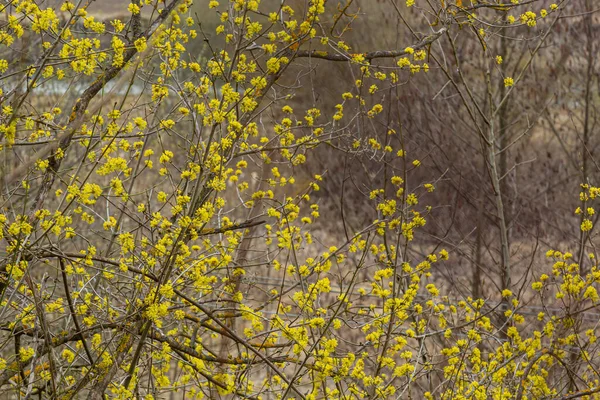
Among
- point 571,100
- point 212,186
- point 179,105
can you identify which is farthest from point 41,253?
point 571,100

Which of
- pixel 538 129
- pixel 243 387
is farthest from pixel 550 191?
pixel 243 387

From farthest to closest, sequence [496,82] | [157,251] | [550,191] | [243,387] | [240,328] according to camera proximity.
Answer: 1. [240,328]
2. [496,82]
3. [550,191]
4. [243,387]
5. [157,251]

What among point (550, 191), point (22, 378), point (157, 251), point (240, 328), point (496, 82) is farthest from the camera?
point (240, 328)

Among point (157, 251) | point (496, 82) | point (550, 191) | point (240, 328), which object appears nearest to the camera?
point (157, 251)

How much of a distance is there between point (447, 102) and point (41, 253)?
25.0ft

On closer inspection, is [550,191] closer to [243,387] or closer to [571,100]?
[571,100]

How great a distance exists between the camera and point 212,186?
2605 millimetres

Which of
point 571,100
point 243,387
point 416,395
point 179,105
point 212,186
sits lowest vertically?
point 243,387

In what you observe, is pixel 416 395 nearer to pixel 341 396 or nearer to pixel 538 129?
pixel 538 129

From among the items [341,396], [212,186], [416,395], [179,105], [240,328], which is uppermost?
[240,328]

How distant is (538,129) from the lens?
1009cm

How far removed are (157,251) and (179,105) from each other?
1015mm

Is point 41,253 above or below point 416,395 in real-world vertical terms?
below

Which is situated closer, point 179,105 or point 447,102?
point 179,105
